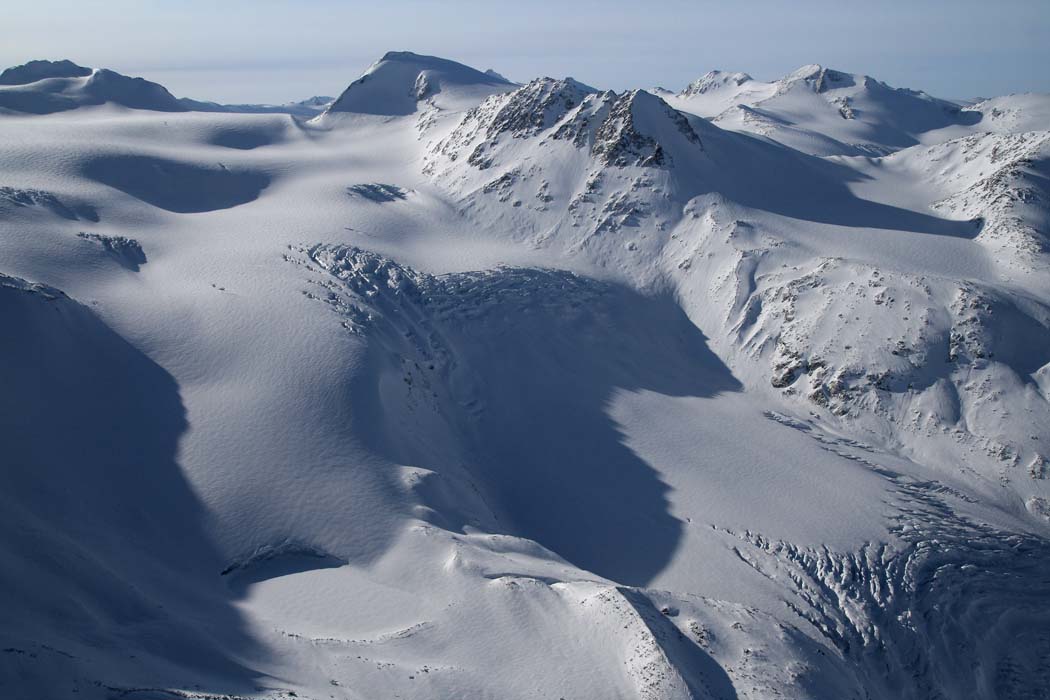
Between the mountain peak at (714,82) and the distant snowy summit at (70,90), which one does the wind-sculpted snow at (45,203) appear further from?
the mountain peak at (714,82)

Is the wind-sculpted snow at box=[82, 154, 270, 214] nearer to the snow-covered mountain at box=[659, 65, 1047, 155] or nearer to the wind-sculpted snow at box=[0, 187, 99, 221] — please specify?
the wind-sculpted snow at box=[0, 187, 99, 221]

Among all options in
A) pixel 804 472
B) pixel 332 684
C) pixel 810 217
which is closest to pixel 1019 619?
pixel 804 472

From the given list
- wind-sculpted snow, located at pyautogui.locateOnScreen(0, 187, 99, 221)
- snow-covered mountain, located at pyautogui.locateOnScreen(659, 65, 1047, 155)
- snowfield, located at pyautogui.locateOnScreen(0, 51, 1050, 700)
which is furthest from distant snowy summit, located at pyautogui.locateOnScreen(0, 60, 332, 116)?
snow-covered mountain, located at pyautogui.locateOnScreen(659, 65, 1047, 155)

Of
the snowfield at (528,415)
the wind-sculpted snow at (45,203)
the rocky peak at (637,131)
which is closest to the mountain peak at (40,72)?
the snowfield at (528,415)

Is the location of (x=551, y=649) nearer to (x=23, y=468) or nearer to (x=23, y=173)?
(x=23, y=468)

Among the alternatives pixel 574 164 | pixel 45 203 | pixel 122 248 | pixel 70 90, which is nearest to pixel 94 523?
pixel 122 248
